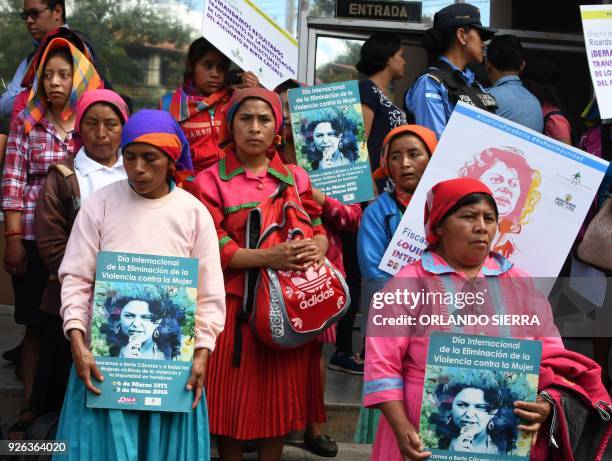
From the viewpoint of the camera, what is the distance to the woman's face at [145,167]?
3.74m

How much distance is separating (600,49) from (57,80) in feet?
9.65

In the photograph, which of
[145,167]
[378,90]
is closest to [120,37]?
[378,90]

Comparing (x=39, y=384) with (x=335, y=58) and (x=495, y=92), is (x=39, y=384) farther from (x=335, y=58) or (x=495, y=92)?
(x=335, y=58)

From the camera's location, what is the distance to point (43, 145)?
4.96 meters

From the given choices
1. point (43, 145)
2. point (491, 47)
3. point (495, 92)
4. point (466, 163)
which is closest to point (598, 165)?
point (466, 163)

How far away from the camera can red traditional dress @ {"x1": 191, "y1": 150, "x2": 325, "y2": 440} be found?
175 inches

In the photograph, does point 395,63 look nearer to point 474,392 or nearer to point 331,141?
point 331,141

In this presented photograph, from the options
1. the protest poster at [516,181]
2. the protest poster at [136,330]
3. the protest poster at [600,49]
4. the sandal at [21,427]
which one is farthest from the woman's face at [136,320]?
the protest poster at [600,49]

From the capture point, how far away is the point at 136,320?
352cm

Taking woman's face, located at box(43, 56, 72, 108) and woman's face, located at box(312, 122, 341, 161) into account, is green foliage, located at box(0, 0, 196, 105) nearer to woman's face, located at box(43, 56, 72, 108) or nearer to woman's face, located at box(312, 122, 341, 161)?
woman's face, located at box(43, 56, 72, 108)

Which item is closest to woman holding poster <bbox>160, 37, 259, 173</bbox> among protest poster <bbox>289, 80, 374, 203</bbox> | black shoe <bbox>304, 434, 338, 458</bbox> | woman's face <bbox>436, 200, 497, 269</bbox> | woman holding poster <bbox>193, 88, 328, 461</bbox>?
protest poster <bbox>289, 80, 374, 203</bbox>

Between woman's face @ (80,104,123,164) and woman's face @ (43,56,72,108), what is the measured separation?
23.0 inches

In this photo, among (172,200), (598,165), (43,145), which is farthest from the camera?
(43,145)

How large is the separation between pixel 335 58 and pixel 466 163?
3.48 meters
